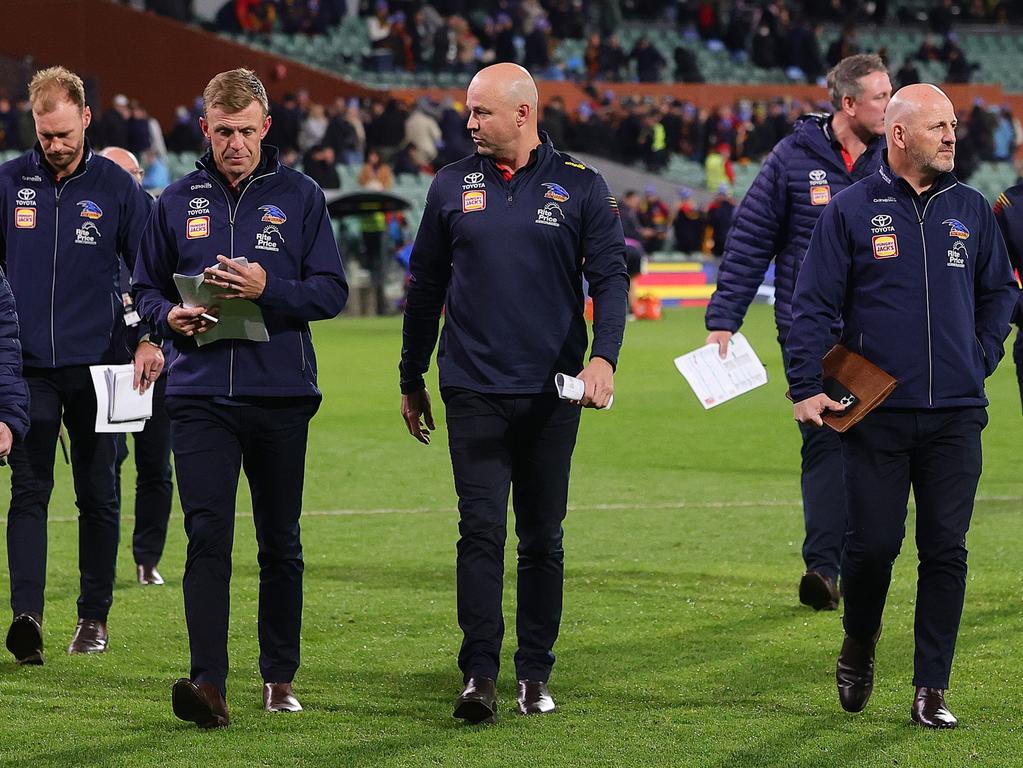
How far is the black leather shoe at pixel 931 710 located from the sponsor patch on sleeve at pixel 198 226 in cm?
265

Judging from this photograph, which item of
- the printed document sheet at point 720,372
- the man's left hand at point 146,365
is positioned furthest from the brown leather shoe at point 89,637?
the printed document sheet at point 720,372

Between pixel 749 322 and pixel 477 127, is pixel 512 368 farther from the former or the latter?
pixel 749 322

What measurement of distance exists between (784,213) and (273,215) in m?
2.76

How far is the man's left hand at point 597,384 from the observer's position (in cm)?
546

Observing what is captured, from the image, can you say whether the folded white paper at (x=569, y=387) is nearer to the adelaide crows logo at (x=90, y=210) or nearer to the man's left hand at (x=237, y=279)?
the man's left hand at (x=237, y=279)

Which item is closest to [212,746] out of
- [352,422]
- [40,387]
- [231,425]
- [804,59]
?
[231,425]

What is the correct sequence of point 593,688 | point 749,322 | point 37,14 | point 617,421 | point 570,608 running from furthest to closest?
point 37,14
point 749,322
point 617,421
point 570,608
point 593,688

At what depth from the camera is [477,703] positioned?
5520 millimetres

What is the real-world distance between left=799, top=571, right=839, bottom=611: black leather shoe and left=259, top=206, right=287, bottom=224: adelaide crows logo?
304 centimetres

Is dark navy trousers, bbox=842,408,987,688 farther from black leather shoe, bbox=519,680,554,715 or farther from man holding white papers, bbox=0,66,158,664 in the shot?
man holding white papers, bbox=0,66,158,664

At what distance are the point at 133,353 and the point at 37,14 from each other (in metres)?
26.3

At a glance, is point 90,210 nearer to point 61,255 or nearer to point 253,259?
point 61,255

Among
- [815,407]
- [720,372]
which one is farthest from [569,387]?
[720,372]

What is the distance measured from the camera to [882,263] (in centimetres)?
554
